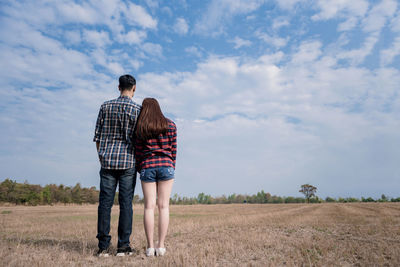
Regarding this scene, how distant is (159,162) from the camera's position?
3.83m

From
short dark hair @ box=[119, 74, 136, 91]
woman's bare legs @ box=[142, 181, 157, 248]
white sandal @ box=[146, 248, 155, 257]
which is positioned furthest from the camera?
short dark hair @ box=[119, 74, 136, 91]

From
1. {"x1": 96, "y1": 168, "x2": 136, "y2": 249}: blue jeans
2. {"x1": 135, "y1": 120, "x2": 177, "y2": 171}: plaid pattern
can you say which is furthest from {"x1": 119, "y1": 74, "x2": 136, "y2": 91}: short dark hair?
{"x1": 96, "y1": 168, "x2": 136, "y2": 249}: blue jeans

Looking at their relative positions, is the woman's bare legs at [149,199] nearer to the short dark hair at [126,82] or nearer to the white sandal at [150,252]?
the white sandal at [150,252]

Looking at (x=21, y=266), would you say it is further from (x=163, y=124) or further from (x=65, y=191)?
(x=65, y=191)

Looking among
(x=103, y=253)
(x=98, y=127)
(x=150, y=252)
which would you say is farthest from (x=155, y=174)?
(x=103, y=253)

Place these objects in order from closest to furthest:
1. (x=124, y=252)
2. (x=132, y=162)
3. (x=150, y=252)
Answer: (x=150, y=252) < (x=124, y=252) < (x=132, y=162)

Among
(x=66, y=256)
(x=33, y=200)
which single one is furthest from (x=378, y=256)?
(x=33, y=200)

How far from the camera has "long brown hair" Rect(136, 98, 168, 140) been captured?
12.6ft

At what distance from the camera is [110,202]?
3.96 meters

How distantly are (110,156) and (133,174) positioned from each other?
0.48 m

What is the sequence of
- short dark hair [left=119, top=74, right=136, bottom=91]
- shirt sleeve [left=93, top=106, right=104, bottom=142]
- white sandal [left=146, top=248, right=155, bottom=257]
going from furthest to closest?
short dark hair [left=119, top=74, right=136, bottom=91], shirt sleeve [left=93, top=106, right=104, bottom=142], white sandal [left=146, top=248, right=155, bottom=257]

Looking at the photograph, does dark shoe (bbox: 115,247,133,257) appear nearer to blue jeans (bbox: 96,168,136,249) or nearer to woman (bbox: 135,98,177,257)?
blue jeans (bbox: 96,168,136,249)

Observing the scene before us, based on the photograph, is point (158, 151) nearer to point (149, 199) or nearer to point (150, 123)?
point (150, 123)

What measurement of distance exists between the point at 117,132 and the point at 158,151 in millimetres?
810
